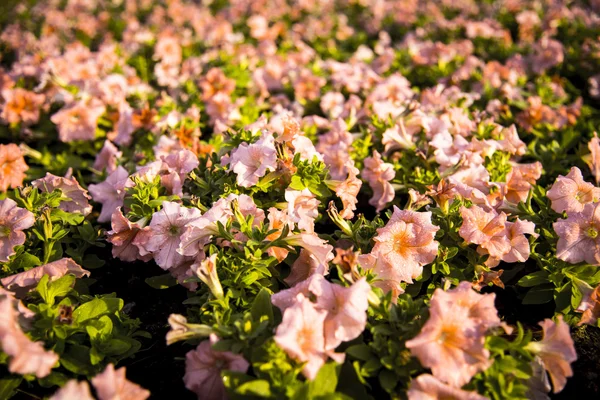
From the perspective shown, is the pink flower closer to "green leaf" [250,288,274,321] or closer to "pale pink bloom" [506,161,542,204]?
"pale pink bloom" [506,161,542,204]

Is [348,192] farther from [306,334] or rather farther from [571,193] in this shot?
[571,193]

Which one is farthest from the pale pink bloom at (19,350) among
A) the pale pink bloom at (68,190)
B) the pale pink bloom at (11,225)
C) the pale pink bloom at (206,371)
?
the pale pink bloom at (68,190)

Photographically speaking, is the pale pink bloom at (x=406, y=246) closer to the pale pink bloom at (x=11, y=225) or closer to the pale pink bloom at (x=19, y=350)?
the pale pink bloom at (x=19, y=350)

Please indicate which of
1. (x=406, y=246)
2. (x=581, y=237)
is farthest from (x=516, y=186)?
(x=406, y=246)

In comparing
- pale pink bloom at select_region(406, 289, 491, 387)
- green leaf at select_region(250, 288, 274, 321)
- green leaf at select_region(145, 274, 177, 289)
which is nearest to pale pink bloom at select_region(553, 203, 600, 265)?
pale pink bloom at select_region(406, 289, 491, 387)

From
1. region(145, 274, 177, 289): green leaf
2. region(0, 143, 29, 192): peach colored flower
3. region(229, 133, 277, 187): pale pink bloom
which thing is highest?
region(229, 133, 277, 187): pale pink bloom
